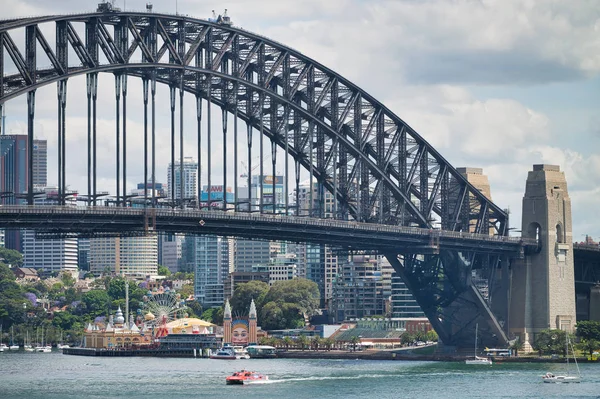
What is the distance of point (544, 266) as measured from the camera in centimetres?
17788

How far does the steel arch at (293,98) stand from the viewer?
5002 inches

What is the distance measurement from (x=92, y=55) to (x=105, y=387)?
94.8 ft

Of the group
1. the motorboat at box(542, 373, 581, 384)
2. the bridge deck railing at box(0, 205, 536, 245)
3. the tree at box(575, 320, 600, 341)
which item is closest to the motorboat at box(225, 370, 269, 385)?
the bridge deck railing at box(0, 205, 536, 245)

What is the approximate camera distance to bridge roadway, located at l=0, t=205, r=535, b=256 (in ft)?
407

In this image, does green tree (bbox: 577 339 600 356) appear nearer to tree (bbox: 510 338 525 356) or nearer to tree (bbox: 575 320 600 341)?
tree (bbox: 575 320 600 341)

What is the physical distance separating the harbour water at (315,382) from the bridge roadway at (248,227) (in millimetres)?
12867

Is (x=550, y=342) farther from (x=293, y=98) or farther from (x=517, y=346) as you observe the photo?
(x=293, y=98)

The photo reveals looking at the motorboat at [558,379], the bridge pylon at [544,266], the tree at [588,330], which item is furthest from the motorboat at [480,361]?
the motorboat at [558,379]

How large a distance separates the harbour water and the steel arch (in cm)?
1695

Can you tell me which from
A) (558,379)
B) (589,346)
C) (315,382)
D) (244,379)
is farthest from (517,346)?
(244,379)

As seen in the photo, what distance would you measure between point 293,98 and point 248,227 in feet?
64.0

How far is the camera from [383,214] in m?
168

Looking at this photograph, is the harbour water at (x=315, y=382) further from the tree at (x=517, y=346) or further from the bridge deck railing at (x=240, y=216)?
the bridge deck railing at (x=240, y=216)

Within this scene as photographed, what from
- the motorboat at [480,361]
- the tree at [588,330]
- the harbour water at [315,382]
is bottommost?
the harbour water at [315,382]
